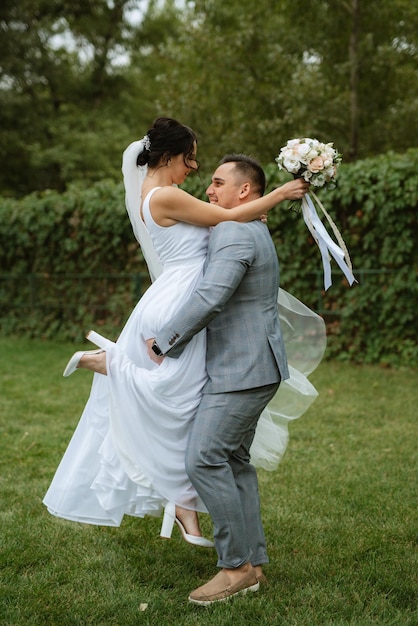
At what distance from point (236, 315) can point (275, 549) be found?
1.50 metres

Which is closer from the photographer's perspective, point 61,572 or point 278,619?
point 278,619

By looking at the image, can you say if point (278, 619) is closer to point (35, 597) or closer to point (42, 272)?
point (35, 597)

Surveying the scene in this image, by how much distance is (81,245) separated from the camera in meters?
12.4

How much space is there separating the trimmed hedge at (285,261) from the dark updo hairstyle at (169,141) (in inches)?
177

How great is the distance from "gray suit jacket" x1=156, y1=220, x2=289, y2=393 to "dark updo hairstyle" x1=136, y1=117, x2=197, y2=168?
45 centimetres

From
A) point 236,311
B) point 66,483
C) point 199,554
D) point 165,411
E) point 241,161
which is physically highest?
point 241,161

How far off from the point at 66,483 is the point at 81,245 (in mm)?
9246

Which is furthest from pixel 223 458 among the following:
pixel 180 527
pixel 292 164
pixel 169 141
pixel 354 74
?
pixel 354 74

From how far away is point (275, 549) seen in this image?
3977 mm

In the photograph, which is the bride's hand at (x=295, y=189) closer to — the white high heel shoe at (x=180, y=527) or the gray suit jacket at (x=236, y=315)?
the gray suit jacket at (x=236, y=315)

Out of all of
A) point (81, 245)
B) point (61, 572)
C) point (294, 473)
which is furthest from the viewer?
point (81, 245)

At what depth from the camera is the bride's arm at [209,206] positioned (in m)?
3.23

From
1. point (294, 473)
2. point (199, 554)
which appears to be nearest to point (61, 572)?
point (199, 554)

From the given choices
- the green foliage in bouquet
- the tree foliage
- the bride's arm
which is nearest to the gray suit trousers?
the bride's arm
